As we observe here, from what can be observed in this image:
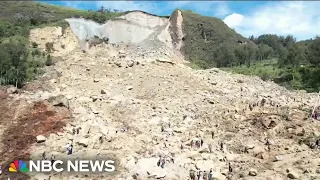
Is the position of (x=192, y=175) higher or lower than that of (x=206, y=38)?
lower

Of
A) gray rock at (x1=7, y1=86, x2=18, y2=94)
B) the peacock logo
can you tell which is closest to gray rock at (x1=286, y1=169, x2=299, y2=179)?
the peacock logo

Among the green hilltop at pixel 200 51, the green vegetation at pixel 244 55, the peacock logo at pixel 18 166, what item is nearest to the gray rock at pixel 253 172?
the peacock logo at pixel 18 166

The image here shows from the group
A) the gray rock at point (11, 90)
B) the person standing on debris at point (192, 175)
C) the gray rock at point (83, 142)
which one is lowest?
the person standing on debris at point (192, 175)

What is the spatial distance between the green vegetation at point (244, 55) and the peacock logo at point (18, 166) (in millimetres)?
21290

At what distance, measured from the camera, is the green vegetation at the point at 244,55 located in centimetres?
3484

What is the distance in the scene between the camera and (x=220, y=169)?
1833 cm

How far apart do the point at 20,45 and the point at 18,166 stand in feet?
57.2

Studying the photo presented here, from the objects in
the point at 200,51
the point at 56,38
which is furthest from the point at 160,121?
the point at 200,51

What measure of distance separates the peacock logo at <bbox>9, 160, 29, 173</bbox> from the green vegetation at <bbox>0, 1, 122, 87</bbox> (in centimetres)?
1099

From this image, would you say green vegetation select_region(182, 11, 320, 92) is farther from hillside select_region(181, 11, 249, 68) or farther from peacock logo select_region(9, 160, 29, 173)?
peacock logo select_region(9, 160, 29, 173)

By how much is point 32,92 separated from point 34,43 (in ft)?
38.4

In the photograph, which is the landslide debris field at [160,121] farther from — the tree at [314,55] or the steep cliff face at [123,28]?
the steep cliff face at [123,28]

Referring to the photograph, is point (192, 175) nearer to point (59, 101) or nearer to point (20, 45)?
point (59, 101)

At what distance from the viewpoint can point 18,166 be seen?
18391 mm
